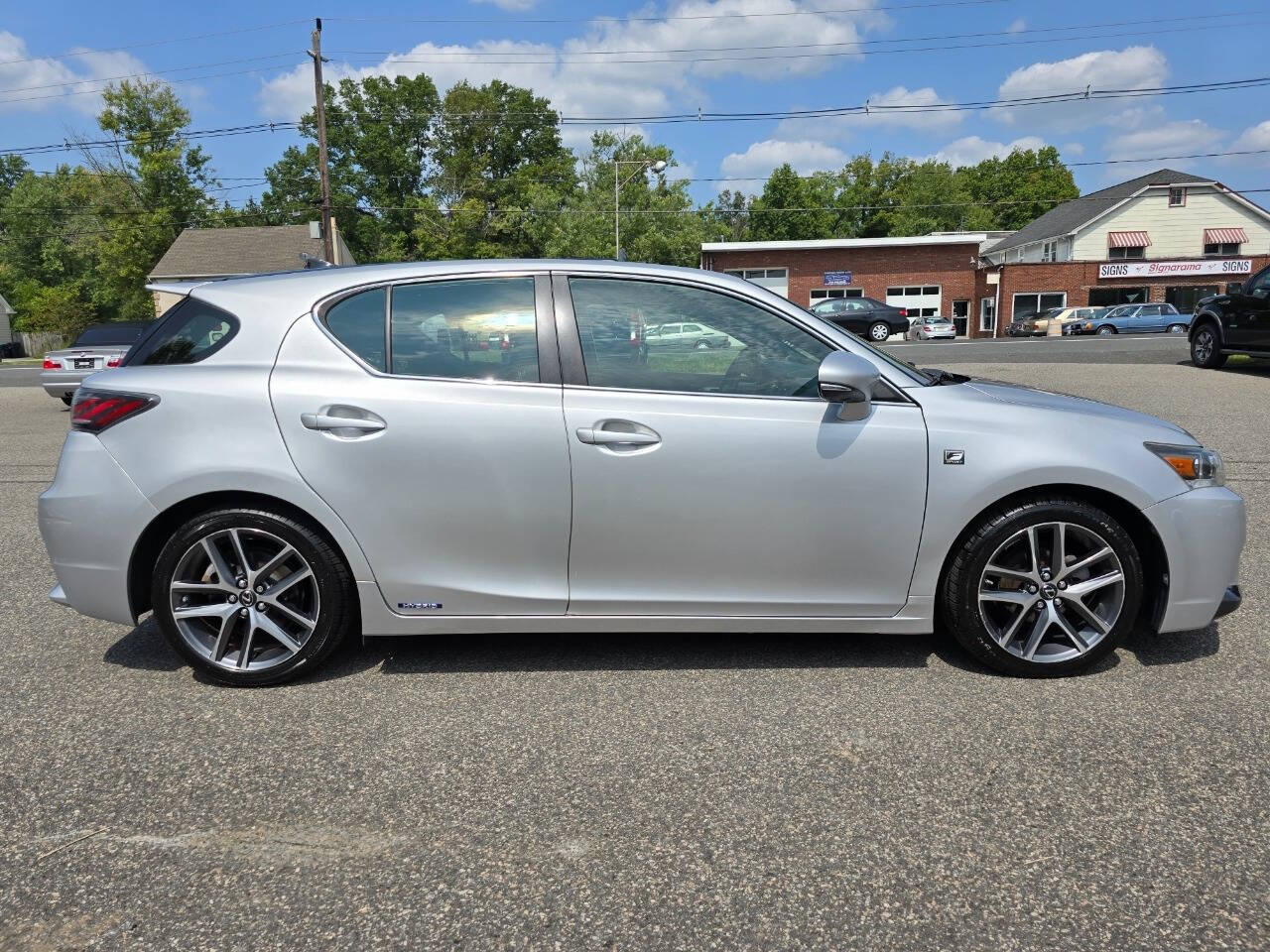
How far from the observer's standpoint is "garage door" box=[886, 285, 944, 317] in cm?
5294

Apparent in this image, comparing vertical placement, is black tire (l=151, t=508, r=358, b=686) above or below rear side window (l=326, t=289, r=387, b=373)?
below

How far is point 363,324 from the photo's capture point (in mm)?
3680

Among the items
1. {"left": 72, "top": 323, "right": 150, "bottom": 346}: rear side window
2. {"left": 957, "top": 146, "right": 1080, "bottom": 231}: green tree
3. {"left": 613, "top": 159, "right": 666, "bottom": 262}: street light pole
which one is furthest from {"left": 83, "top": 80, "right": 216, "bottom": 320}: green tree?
{"left": 957, "top": 146, "right": 1080, "bottom": 231}: green tree

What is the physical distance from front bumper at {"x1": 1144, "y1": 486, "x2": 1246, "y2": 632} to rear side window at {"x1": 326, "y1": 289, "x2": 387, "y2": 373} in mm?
3109

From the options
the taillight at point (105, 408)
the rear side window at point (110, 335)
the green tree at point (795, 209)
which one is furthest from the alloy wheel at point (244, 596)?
the green tree at point (795, 209)

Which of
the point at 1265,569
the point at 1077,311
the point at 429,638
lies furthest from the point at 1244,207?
the point at 429,638

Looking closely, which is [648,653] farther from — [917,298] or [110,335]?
[917,298]

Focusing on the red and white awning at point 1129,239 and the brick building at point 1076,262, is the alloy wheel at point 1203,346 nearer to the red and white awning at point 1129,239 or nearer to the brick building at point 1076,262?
the brick building at point 1076,262

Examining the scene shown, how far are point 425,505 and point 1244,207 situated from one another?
6267 centimetres

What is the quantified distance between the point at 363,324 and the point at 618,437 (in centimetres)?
115

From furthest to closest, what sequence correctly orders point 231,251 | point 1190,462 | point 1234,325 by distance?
point 231,251 → point 1234,325 → point 1190,462

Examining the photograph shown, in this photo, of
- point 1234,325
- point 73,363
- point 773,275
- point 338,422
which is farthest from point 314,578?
point 773,275

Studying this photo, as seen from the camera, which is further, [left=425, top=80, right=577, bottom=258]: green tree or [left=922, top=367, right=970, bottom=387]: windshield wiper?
[left=425, top=80, right=577, bottom=258]: green tree

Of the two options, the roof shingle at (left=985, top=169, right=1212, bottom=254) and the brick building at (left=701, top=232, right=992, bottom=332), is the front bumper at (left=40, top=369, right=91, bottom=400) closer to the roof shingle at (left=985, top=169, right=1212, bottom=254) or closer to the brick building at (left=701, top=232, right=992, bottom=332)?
the brick building at (left=701, top=232, right=992, bottom=332)
